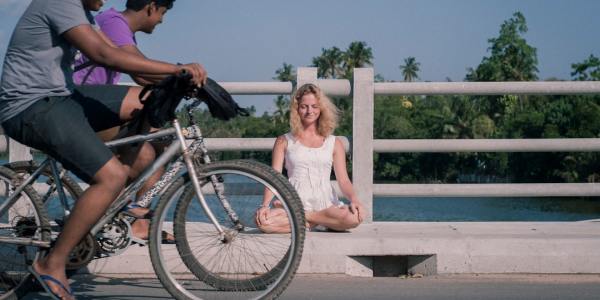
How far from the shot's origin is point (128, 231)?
4.76m

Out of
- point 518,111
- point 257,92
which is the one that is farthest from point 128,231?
point 518,111

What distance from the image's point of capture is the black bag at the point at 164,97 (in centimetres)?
446

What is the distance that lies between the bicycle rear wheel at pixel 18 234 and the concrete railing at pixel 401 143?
208 centimetres

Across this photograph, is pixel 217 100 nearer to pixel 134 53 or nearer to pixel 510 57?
pixel 134 53

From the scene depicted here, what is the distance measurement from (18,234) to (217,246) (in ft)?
3.66

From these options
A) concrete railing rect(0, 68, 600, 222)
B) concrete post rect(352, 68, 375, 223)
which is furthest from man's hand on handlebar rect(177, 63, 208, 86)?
concrete post rect(352, 68, 375, 223)

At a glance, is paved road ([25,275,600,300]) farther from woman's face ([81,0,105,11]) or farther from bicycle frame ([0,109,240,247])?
woman's face ([81,0,105,11])

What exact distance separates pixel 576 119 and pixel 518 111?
1496cm

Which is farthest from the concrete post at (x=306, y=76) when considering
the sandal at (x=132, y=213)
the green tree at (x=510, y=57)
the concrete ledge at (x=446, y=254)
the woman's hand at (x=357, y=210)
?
the green tree at (x=510, y=57)

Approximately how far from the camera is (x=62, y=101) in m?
4.52

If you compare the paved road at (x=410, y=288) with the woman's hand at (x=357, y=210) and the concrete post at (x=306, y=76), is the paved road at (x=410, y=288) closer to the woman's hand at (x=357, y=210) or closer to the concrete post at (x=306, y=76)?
the woman's hand at (x=357, y=210)

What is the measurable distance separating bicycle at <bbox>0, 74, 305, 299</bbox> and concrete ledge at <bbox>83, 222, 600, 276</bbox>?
125 cm

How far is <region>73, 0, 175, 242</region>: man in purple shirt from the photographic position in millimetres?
4797

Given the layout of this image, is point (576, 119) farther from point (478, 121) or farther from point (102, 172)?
point (102, 172)
